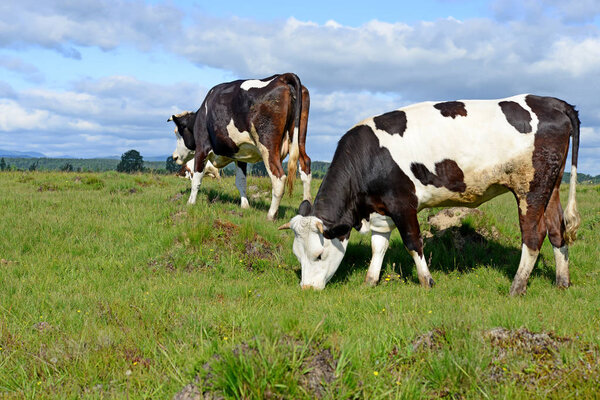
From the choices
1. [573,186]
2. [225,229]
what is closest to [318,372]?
[573,186]

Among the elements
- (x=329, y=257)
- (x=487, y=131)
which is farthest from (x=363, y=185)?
(x=487, y=131)

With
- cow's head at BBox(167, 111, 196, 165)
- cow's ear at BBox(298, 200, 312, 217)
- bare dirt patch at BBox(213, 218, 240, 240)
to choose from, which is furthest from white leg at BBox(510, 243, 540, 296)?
cow's head at BBox(167, 111, 196, 165)

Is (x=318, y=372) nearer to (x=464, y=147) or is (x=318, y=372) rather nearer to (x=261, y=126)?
(x=464, y=147)

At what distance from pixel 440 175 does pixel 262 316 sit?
11.1 feet

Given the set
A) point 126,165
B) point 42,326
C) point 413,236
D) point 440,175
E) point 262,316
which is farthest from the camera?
point 126,165

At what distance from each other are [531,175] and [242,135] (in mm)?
6420

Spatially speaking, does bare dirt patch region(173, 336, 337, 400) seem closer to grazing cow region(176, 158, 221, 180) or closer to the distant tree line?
grazing cow region(176, 158, 221, 180)

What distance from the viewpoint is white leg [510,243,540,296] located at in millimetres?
6438

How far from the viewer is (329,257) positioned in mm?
6812

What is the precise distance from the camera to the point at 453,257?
8.41 metres

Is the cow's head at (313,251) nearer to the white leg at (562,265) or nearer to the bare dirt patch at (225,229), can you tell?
the bare dirt patch at (225,229)

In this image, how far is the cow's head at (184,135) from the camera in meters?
13.8

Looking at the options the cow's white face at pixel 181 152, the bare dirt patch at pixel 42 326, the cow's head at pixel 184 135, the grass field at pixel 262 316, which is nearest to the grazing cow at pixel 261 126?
the grass field at pixel 262 316

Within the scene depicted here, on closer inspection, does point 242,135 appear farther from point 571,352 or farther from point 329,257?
point 571,352
